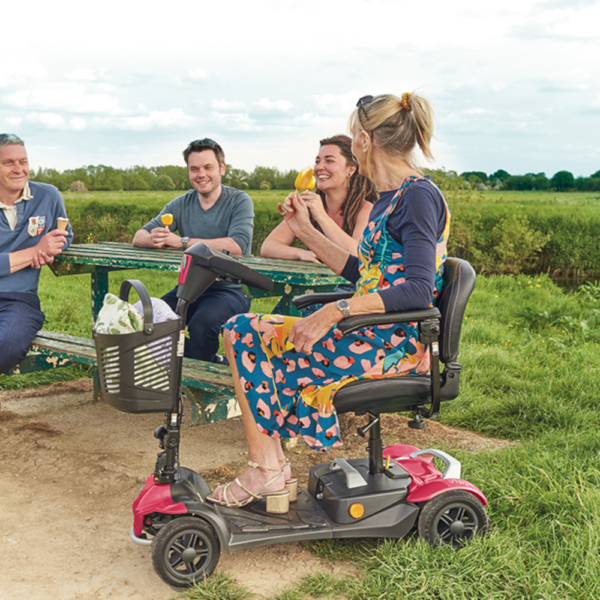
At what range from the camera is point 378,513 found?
2.56 meters

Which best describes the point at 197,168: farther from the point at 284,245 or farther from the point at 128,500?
the point at 128,500

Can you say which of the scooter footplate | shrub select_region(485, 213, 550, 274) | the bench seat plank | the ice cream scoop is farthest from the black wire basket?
shrub select_region(485, 213, 550, 274)

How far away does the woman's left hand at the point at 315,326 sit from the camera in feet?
7.64

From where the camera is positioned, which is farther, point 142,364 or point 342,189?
point 342,189

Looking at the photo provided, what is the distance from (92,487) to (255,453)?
1.16 m

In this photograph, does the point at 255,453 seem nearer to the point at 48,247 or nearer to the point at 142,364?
the point at 142,364

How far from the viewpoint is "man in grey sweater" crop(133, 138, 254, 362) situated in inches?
162

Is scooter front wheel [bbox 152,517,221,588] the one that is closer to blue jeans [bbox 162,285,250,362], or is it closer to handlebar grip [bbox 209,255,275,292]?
handlebar grip [bbox 209,255,275,292]

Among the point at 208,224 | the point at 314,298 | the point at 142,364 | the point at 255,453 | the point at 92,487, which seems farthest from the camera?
the point at 208,224

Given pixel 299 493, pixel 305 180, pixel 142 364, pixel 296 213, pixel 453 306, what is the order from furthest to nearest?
pixel 305 180 → pixel 296 213 → pixel 299 493 → pixel 453 306 → pixel 142 364

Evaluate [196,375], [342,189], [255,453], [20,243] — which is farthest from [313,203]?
[20,243]

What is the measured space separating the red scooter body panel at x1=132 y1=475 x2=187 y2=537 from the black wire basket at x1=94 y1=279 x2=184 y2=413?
0.32m

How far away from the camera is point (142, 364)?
88.4 inches

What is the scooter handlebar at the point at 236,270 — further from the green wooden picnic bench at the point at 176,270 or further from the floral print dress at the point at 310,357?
the green wooden picnic bench at the point at 176,270
